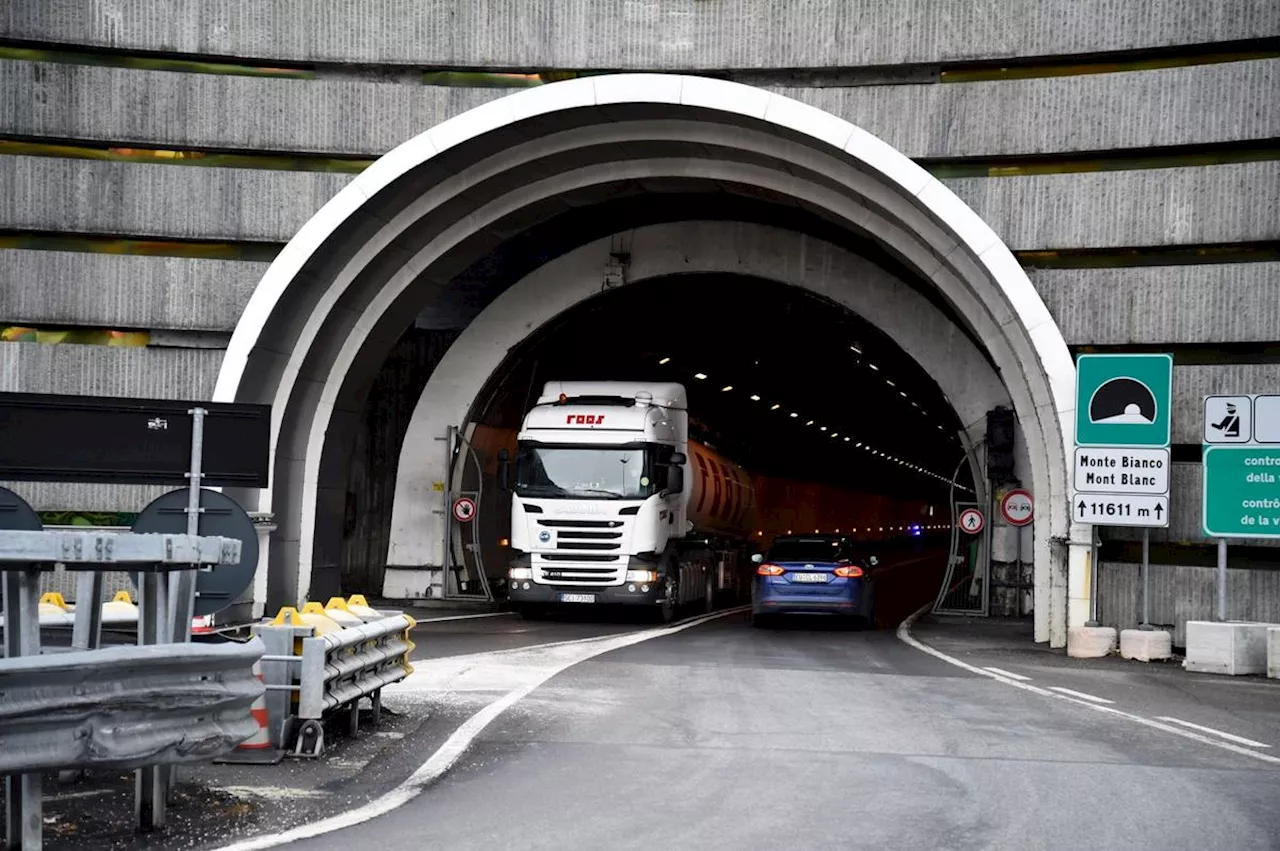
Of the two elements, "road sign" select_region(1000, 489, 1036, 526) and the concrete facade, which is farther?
"road sign" select_region(1000, 489, 1036, 526)

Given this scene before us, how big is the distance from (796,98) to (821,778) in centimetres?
1402

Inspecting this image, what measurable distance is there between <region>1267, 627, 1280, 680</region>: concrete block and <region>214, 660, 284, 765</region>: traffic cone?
12281 millimetres

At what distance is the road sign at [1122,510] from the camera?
63.7ft

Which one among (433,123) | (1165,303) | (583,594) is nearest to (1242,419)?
(1165,303)

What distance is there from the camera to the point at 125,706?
6.75m

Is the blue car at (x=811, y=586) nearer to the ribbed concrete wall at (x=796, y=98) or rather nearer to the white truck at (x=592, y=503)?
the white truck at (x=592, y=503)

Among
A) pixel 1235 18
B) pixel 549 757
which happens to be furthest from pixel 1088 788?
pixel 1235 18

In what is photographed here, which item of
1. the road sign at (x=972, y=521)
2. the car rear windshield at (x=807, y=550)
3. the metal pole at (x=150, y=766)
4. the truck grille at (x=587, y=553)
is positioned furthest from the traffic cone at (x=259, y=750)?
the road sign at (x=972, y=521)

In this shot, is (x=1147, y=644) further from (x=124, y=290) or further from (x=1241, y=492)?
(x=124, y=290)

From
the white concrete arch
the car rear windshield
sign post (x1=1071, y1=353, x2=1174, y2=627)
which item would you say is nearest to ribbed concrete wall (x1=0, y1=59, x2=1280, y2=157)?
sign post (x1=1071, y1=353, x2=1174, y2=627)

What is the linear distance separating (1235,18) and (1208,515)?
616cm

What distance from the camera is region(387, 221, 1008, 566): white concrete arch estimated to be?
2947 centimetres

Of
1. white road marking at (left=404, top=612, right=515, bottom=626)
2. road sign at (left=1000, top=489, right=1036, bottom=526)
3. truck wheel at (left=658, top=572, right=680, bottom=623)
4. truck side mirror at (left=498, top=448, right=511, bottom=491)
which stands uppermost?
truck side mirror at (left=498, top=448, right=511, bottom=491)

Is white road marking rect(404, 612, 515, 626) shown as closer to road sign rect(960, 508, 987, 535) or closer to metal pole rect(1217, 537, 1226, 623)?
road sign rect(960, 508, 987, 535)
